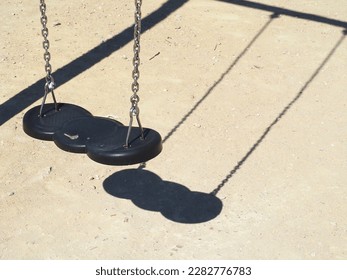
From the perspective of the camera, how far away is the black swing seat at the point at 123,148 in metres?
4.43

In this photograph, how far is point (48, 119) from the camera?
5.12 m

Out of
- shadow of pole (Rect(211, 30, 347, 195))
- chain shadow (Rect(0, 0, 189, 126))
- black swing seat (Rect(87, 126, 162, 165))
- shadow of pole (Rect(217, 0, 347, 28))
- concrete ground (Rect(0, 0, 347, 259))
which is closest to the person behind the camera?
black swing seat (Rect(87, 126, 162, 165))

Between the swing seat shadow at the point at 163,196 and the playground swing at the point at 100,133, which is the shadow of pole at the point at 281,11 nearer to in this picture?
the swing seat shadow at the point at 163,196

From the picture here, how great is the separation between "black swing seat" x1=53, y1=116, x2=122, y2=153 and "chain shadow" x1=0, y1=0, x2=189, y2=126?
205 centimetres

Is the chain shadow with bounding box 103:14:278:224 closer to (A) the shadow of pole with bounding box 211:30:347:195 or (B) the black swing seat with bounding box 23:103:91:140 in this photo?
(A) the shadow of pole with bounding box 211:30:347:195

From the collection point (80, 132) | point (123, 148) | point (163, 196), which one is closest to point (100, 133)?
point (80, 132)

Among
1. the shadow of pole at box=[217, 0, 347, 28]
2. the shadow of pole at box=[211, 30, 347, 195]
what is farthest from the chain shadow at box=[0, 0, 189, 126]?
the shadow of pole at box=[211, 30, 347, 195]

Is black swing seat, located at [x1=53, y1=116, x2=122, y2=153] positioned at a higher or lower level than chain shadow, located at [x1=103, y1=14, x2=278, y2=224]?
higher

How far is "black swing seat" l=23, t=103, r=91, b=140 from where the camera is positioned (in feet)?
16.2

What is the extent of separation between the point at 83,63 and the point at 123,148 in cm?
352

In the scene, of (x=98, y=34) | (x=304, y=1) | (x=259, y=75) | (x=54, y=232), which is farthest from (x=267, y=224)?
(x=304, y=1)

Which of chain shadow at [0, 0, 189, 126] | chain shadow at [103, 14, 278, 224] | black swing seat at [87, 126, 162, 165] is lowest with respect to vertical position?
chain shadow at [0, 0, 189, 126]

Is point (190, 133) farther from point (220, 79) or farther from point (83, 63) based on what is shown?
point (83, 63)
